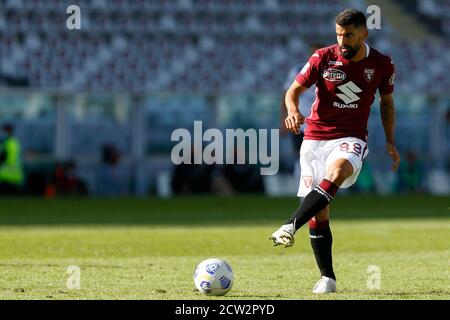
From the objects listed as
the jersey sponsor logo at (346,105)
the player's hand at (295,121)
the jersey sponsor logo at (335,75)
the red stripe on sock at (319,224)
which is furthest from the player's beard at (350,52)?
the red stripe on sock at (319,224)

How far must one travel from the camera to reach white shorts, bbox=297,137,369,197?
310 inches

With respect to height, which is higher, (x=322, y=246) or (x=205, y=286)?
(x=322, y=246)

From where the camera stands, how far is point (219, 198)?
955 inches

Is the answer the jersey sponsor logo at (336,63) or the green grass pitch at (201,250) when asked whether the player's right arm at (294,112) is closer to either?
the jersey sponsor logo at (336,63)

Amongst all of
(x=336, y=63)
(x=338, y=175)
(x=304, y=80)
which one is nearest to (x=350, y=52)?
(x=336, y=63)

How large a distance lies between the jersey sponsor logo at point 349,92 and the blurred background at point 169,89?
1779cm

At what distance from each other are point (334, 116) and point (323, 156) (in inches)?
11.8

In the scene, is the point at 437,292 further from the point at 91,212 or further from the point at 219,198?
the point at 219,198

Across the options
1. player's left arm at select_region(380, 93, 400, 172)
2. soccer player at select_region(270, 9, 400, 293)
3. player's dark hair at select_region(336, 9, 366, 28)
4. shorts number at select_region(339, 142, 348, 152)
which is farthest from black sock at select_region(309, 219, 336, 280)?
player's dark hair at select_region(336, 9, 366, 28)

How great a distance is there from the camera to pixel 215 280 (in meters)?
7.52

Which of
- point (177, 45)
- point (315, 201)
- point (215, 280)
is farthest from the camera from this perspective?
point (177, 45)

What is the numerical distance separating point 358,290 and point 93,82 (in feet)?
67.6

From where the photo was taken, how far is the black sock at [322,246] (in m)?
7.96

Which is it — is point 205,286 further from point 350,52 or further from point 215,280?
point 350,52
